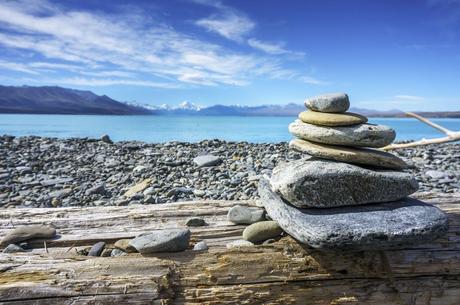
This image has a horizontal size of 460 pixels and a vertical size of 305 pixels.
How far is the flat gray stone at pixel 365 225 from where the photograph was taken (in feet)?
9.09

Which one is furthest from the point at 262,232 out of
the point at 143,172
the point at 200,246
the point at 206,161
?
the point at 206,161

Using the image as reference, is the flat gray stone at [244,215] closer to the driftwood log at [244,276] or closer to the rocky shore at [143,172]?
the driftwood log at [244,276]

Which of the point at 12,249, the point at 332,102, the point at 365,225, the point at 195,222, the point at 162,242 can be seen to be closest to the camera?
the point at 365,225

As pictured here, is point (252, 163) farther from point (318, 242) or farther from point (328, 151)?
point (318, 242)

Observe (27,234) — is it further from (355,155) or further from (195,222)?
(355,155)

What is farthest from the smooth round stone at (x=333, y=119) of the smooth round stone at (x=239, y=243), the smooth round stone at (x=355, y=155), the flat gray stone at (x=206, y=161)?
the flat gray stone at (x=206, y=161)

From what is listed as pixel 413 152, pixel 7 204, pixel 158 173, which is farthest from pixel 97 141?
pixel 413 152

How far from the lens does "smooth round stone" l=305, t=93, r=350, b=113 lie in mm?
3521

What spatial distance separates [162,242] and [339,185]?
1541 millimetres

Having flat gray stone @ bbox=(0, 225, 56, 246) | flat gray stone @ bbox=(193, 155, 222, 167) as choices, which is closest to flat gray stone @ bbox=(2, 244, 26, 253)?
flat gray stone @ bbox=(0, 225, 56, 246)

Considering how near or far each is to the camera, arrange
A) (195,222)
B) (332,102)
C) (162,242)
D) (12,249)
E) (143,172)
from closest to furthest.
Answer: (162,242) < (12,249) < (332,102) < (195,222) < (143,172)

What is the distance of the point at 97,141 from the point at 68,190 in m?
7.65

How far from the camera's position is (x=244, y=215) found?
387cm

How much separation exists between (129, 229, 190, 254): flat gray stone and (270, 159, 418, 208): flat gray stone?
0.92 meters
